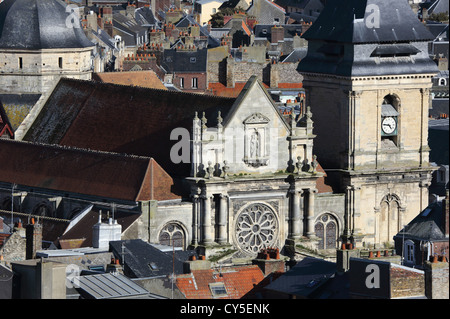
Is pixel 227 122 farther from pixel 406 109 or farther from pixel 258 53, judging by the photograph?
pixel 258 53

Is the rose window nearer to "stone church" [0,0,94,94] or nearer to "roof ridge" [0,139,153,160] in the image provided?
"roof ridge" [0,139,153,160]

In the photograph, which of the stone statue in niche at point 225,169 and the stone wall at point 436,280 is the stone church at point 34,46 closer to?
the stone statue in niche at point 225,169

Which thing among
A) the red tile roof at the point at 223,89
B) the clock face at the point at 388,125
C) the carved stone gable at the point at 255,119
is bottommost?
the clock face at the point at 388,125

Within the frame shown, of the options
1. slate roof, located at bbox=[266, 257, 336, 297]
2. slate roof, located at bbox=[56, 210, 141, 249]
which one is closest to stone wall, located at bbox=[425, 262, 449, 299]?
slate roof, located at bbox=[266, 257, 336, 297]

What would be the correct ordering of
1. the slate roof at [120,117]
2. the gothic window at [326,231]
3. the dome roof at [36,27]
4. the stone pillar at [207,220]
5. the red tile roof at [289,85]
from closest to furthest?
1. the stone pillar at [207,220]
2. the slate roof at [120,117]
3. the gothic window at [326,231]
4. the dome roof at [36,27]
5. the red tile roof at [289,85]

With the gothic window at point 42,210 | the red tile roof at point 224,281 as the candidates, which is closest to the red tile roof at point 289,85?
the gothic window at point 42,210

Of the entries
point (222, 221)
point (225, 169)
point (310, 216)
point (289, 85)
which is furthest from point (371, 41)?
point (289, 85)

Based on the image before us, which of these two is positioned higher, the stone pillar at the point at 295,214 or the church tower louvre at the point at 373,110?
the church tower louvre at the point at 373,110

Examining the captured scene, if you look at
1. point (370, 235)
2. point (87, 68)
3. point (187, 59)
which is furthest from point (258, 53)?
point (370, 235)
